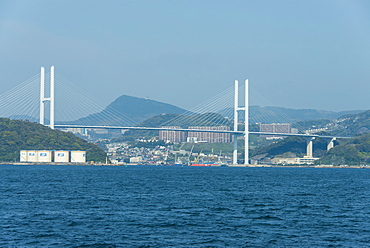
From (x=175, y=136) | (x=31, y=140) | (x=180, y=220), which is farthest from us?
(x=175, y=136)

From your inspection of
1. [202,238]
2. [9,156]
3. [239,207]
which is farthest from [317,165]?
[202,238]

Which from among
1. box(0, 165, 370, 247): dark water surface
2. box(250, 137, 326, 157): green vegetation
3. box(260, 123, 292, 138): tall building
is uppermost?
box(260, 123, 292, 138): tall building

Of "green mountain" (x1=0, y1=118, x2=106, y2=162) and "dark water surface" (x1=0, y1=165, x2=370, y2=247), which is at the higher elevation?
"green mountain" (x1=0, y1=118, x2=106, y2=162)

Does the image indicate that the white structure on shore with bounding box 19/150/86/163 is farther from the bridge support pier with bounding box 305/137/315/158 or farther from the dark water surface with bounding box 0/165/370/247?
the dark water surface with bounding box 0/165/370/247

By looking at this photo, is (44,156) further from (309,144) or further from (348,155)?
(348,155)

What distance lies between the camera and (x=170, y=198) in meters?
27.1

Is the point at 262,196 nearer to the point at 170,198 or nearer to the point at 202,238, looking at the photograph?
the point at 170,198

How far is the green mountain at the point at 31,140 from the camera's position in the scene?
9588 cm

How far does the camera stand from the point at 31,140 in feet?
318

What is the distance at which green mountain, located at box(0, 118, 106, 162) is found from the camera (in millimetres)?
95875

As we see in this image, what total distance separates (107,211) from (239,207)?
5.26 m

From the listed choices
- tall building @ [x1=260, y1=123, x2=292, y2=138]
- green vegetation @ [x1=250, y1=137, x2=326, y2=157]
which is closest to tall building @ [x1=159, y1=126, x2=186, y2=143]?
tall building @ [x1=260, y1=123, x2=292, y2=138]

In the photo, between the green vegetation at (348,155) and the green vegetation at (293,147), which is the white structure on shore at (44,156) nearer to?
the green vegetation at (348,155)

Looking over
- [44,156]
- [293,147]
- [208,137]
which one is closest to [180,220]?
[44,156]
